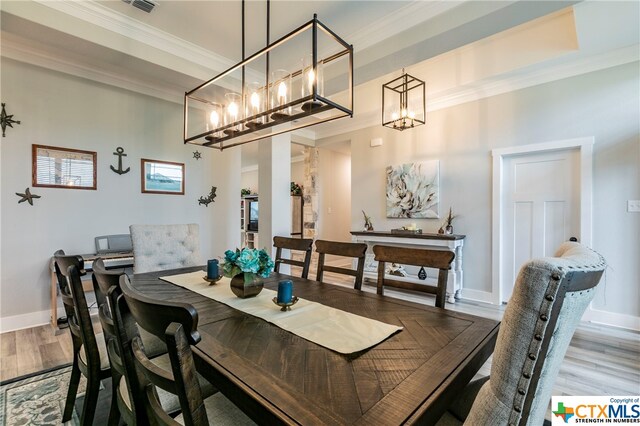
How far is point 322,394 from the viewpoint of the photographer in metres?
0.78

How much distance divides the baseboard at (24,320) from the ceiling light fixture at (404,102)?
4.30m

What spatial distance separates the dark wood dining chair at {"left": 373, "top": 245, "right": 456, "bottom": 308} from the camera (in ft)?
5.15

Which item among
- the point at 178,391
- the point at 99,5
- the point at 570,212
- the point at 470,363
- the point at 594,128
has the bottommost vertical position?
the point at 470,363

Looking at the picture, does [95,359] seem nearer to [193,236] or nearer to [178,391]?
[178,391]

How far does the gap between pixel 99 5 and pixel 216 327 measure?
2900 millimetres

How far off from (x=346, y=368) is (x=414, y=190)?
400cm

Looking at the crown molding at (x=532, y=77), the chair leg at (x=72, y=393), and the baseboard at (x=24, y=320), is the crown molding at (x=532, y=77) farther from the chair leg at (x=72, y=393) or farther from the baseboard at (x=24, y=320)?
the baseboard at (x=24, y=320)

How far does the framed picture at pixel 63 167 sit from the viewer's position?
309 centimetres

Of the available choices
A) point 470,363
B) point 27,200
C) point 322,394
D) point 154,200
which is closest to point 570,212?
point 470,363

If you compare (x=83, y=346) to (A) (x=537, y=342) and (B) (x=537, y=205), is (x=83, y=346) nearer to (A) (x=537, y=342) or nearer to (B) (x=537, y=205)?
(A) (x=537, y=342)

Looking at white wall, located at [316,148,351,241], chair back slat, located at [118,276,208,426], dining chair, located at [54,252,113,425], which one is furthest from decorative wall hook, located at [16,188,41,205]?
white wall, located at [316,148,351,241]

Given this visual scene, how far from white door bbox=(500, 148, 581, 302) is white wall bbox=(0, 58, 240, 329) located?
425 centimetres

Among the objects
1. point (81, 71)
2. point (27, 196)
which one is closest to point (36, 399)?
point (27, 196)

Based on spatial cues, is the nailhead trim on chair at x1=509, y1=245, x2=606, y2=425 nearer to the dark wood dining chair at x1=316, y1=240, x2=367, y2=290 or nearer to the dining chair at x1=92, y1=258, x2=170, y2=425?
the dining chair at x1=92, y1=258, x2=170, y2=425
